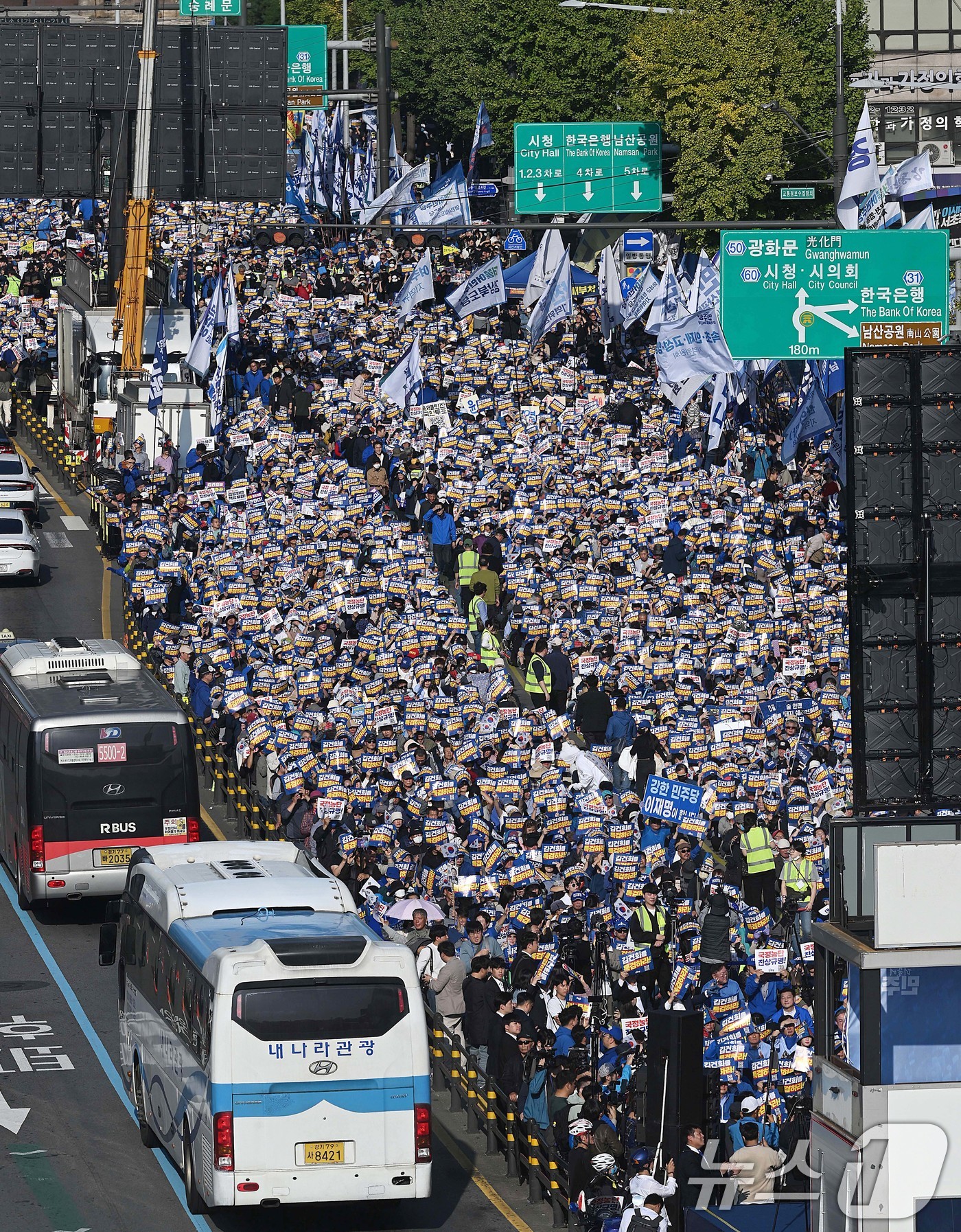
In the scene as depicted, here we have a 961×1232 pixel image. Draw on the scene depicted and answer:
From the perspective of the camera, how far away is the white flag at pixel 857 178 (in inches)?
1474

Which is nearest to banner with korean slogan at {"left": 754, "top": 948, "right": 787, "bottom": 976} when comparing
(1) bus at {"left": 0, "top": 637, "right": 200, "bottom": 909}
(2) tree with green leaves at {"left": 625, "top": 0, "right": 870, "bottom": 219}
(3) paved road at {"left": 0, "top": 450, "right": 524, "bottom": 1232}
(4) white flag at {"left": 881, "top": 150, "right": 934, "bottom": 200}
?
(3) paved road at {"left": 0, "top": 450, "right": 524, "bottom": 1232}

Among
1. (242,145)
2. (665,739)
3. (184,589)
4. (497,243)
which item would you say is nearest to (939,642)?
(665,739)

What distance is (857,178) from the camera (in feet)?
126

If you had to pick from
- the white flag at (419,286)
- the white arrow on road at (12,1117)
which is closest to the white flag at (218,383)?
the white flag at (419,286)

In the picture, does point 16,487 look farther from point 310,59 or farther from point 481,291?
point 310,59

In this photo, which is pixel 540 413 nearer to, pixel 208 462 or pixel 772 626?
pixel 208 462

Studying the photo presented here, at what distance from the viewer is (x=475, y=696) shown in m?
29.1

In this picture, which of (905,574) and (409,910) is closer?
(905,574)

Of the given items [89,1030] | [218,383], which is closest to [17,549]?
[218,383]

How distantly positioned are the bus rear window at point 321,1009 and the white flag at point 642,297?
27674mm

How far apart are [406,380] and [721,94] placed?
68.8ft

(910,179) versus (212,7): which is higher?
(212,7)

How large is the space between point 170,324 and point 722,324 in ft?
67.6

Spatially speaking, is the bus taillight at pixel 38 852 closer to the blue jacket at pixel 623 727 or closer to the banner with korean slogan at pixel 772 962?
the blue jacket at pixel 623 727
